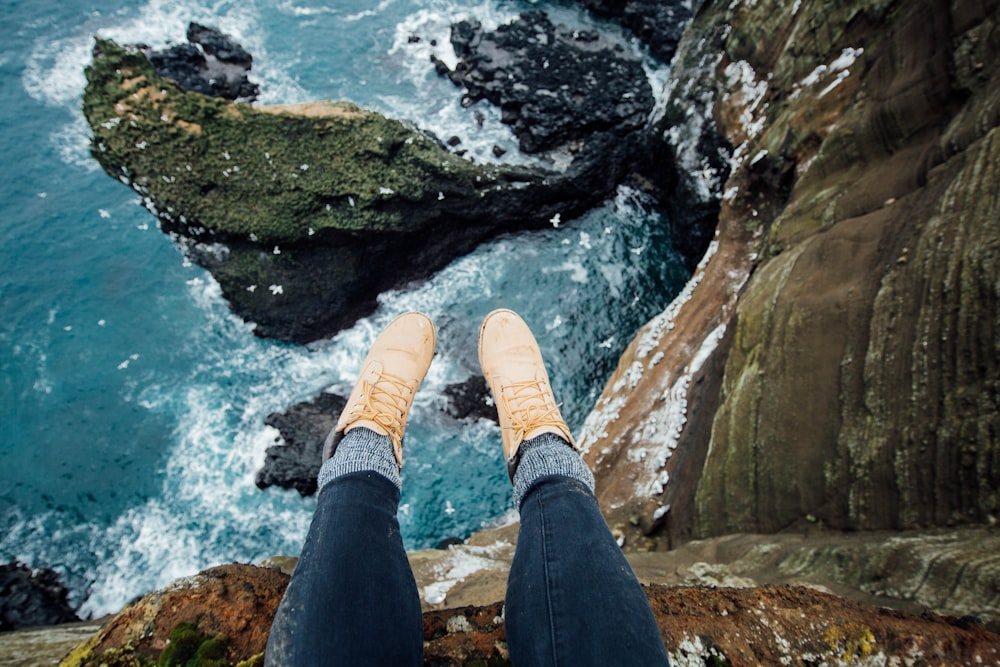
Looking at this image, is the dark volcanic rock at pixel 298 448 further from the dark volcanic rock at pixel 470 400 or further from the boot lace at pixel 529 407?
the boot lace at pixel 529 407

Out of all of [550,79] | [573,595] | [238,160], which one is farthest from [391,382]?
[550,79]

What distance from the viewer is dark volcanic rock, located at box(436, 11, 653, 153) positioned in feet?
39.3

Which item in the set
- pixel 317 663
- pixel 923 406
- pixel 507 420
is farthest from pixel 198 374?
pixel 923 406

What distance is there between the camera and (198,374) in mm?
9180

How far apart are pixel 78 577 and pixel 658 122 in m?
13.8

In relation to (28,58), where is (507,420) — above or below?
below

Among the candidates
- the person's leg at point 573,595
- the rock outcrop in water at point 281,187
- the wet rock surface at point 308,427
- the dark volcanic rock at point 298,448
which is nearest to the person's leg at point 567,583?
the person's leg at point 573,595

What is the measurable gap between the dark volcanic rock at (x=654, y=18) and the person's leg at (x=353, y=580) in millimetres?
15387

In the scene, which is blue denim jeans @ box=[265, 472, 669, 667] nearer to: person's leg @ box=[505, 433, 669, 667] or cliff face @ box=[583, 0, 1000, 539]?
person's leg @ box=[505, 433, 669, 667]

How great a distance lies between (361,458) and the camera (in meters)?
2.72

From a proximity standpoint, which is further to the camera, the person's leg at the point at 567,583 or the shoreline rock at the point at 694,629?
the shoreline rock at the point at 694,629

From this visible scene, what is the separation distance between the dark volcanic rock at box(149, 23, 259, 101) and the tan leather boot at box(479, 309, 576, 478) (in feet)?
39.5

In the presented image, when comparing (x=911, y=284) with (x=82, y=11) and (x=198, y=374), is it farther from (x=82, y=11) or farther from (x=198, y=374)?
(x=82, y=11)

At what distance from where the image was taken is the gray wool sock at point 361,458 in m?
2.61
